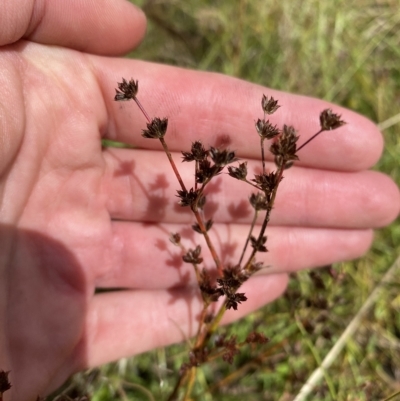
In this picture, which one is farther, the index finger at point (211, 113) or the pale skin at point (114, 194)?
the index finger at point (211, 113)

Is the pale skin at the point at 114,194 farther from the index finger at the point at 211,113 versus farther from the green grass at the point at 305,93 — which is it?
the green grass at the point at 305,93

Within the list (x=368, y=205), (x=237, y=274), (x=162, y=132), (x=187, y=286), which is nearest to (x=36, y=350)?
(x=187, y=286)

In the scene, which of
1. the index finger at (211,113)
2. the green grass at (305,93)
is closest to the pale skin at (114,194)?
the index finger at (211,113)

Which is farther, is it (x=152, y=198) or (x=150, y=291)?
(x=150, y=291)

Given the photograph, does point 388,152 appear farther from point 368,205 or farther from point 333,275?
point 333,275

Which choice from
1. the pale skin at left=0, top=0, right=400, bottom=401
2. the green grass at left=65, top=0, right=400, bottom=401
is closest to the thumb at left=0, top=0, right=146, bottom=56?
the pale skin at left=0, top=0, right=400, bottom=401

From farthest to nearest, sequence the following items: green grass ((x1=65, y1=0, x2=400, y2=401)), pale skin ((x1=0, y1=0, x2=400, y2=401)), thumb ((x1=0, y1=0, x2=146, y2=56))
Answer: green grass ((x1=65, y1=0, x2=400, y2=401)), pale skin ((x1=0, y1=0, x2=400, y2=401)), thumb ((x1=0, y1=0, x2=146, y2=56))

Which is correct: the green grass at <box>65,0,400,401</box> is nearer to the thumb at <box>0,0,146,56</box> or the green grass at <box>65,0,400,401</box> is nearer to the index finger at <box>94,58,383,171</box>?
→ the index finger at <box>94,58,383,171</box>
